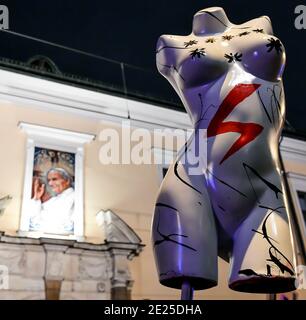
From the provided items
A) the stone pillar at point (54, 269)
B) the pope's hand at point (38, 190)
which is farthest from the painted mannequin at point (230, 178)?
the pope's hand at point (38, 190)

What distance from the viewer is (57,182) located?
7.13m

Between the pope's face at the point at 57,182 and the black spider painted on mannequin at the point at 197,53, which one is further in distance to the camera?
the pope's face at the point at 57,182

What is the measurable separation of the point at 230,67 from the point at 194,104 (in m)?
0.26

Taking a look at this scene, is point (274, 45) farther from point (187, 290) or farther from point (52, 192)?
point (52, 192)

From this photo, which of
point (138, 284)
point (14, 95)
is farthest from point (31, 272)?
point (14, 95)

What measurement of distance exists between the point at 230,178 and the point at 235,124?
0.88ft

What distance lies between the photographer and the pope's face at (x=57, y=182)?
23.1 feet

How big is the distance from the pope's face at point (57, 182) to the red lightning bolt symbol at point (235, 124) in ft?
17.1

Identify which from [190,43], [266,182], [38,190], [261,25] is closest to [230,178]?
[266,182]

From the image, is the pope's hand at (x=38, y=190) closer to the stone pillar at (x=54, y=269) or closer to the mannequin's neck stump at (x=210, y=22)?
the stone pillar at (x=54, y=269)

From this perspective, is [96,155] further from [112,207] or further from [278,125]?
[278,125]

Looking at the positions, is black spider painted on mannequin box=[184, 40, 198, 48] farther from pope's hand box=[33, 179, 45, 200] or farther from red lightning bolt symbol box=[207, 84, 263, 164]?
pope's hand box=[33, 179, 45, 200]
